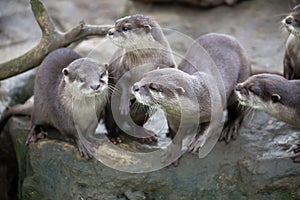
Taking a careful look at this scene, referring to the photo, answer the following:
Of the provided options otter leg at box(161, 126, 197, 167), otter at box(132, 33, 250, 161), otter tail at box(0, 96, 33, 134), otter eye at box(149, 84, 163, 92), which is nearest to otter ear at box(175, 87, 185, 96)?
otter at box(132, 33, 250, 161)

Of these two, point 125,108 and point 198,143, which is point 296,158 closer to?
point 198,143

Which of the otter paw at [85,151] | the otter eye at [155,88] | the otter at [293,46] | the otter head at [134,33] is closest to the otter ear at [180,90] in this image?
the otter eye at [155,88]

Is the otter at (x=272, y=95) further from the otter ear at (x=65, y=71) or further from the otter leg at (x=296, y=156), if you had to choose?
the otter ear at (x=65, y=71)

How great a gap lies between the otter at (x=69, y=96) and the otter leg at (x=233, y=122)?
86cm

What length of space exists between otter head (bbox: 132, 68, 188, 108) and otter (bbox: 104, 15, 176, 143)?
32 cm

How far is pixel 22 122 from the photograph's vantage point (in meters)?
5.05

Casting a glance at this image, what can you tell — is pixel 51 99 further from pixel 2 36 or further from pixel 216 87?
pixel 2 36

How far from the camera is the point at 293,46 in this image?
4.86 meters

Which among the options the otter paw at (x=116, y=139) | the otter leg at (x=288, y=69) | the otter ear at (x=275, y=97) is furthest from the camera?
the otter leg at (x=288, y=69)

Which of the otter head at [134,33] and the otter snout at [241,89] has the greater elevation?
the otter head at [134,33]

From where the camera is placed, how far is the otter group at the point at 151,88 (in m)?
4.18

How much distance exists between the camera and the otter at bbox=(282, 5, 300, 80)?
15.3 feet

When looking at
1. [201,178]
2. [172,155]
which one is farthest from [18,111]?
[201,178]

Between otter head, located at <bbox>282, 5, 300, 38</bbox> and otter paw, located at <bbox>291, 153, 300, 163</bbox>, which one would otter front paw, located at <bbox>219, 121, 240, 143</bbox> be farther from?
otter head, located at <bbox>282, 5, 300, 38</bbox>
